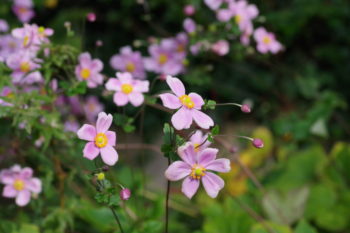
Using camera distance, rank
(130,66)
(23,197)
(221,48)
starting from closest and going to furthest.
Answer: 1. (23,197)
2. (221,48)
3. (130,66)

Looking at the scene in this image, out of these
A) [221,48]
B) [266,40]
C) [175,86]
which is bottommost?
[175,86]

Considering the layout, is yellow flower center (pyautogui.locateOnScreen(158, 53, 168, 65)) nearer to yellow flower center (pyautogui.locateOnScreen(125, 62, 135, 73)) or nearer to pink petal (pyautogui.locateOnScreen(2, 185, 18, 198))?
yellow flower center (pyautogui.locateOnScreen(125, 62, 135, 73))

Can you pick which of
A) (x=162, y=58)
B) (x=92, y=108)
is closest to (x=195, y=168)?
(x=162, y=58)

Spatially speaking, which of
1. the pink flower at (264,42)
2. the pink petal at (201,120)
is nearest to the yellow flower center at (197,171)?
the pink petal at (201,120)

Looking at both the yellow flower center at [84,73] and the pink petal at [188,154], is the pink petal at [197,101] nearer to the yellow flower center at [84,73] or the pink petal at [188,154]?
the pink petal at [188,154]

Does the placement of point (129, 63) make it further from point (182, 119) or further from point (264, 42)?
point (182, 119)

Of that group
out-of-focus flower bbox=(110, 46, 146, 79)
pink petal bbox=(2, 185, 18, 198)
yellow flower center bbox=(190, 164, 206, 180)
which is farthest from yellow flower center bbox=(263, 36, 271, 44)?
pink petal bbox=(2, 185, 18, 198)

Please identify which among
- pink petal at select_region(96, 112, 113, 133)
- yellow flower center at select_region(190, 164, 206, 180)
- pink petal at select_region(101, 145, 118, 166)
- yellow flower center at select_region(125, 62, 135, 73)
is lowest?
yellow flower center at select_region(190, 164, 206, 180)
